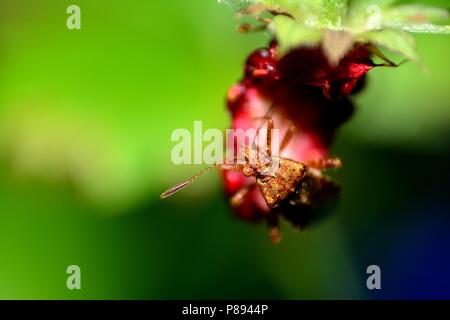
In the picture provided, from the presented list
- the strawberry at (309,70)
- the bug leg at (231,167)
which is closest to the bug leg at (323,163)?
the strawberry at (309,70)

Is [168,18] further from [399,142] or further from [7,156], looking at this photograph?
[399,142]

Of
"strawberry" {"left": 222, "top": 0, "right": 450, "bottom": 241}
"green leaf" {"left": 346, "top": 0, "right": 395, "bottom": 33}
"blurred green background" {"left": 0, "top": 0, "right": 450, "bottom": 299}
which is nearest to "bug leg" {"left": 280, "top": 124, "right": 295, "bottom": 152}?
"strawberry" {"left": 222, "top": 0, "right": 450, "bottom": 241}

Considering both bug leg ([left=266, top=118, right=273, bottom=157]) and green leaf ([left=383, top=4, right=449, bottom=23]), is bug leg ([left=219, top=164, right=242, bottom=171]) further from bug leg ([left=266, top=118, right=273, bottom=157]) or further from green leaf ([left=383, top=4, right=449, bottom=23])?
green leaf ([left=383, top=4, right=449, bottom=23])

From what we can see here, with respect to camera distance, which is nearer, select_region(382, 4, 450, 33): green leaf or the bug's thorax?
select_region(382, 4, 450, 33): green leaf

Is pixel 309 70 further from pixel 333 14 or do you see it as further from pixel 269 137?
pixel 269 137

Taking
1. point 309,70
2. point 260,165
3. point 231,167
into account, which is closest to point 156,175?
point 231,167

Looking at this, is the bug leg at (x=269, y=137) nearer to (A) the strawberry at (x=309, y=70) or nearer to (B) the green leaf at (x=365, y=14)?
(A) the strawberry at (x=309, y=70)
